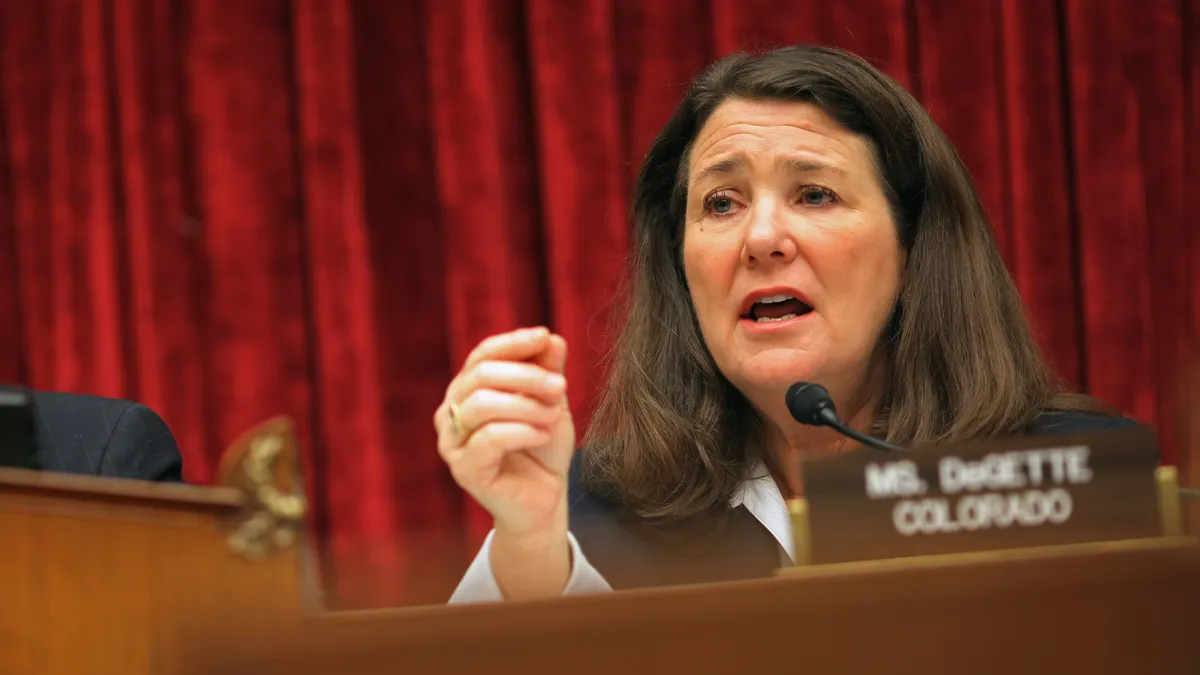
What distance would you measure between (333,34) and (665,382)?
112cm

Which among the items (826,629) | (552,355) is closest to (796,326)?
(552,355)

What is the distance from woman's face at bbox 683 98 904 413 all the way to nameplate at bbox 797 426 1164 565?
22.3 inches

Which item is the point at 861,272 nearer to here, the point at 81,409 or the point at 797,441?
the point at 797,441

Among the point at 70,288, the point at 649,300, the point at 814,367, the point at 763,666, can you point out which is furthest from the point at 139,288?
the point at 763,666

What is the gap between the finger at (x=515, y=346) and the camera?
0.82 m

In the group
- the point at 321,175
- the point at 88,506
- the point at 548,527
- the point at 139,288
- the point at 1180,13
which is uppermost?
the point at 1180,13

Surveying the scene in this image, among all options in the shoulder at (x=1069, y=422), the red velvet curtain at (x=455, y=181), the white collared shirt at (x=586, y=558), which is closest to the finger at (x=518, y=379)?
the white collared shirt at (x=586, y=558)

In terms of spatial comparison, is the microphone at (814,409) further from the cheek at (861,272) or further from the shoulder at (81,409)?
the shoulder at (81,409)

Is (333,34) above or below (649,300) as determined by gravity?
above

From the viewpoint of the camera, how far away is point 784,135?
129 cm

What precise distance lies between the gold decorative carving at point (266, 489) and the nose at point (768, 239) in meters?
0.75

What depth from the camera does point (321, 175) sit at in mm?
2146

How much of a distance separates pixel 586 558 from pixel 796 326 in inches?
12.8

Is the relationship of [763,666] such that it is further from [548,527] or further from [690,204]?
[690,204]
